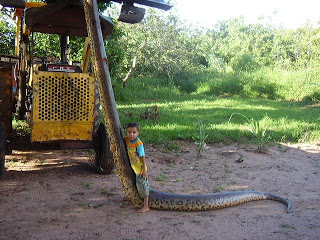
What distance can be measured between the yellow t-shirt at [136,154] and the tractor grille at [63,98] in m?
1.41

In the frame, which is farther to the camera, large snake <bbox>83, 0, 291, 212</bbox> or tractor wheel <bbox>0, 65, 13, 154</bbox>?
tractor wheel <bbox>0, 65, 13, 154</bbox>

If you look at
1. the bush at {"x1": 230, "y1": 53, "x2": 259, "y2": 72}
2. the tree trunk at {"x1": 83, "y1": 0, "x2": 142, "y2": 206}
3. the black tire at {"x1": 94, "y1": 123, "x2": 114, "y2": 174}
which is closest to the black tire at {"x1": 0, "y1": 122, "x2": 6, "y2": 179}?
the black tire at {"x1": 94, "y1": 123, "x2": 114, "y2": 174}

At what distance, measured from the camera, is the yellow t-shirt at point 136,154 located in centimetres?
395

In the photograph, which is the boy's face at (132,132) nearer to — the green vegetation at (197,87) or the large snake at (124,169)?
the large snake at (124,169)

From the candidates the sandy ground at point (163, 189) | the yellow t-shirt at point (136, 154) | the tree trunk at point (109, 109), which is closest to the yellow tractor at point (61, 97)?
the sandy ground at point (163, 189)

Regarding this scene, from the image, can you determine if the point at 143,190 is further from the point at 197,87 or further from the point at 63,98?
the point at 197,87

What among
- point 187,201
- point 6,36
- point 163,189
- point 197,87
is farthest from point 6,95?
point 197,87

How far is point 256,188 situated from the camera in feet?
17.0

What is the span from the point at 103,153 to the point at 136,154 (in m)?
A: 1.37

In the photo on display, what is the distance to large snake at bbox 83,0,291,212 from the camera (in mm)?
4004

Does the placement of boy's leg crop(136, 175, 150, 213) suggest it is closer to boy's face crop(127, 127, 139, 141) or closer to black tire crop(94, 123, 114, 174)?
boy's face crop(127, 127, 139, 141)

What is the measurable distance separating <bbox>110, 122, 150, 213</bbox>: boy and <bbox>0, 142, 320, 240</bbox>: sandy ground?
217 mm

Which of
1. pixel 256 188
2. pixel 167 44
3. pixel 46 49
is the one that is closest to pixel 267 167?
pixel 256 188

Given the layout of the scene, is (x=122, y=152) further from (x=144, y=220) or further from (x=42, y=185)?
(x=42, y=185)
